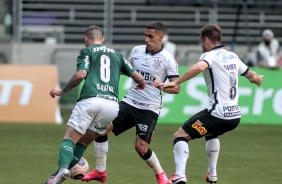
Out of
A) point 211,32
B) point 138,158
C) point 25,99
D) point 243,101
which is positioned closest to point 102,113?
point 211,32

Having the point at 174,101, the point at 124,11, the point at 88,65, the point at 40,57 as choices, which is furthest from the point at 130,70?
the point at 124,11

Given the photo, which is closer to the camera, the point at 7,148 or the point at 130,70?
the point at 130,70

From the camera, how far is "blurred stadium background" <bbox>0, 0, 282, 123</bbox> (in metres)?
28.2

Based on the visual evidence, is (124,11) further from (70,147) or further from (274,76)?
(70,147)

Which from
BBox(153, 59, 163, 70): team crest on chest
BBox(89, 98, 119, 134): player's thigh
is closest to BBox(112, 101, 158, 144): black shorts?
BBox(153, 59, 163, 70): team crest on chest

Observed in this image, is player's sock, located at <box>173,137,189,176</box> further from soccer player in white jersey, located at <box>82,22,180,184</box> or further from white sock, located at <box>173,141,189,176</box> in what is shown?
soccer player in white jersey, located at <box>82,22,180,184</box>

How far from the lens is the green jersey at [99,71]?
36.6 ft

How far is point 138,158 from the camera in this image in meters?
15.7

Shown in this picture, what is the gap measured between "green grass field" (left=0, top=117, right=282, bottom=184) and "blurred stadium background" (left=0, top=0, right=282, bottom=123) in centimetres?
626

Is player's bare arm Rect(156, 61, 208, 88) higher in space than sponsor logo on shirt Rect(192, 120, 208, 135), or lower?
higher

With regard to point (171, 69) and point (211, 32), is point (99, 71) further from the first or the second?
point (211, 32)

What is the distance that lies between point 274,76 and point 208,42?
11847mm

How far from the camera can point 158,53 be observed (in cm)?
1256

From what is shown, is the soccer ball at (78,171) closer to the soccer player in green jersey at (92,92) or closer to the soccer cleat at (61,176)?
the soccer player in green jersey at (92,92)
